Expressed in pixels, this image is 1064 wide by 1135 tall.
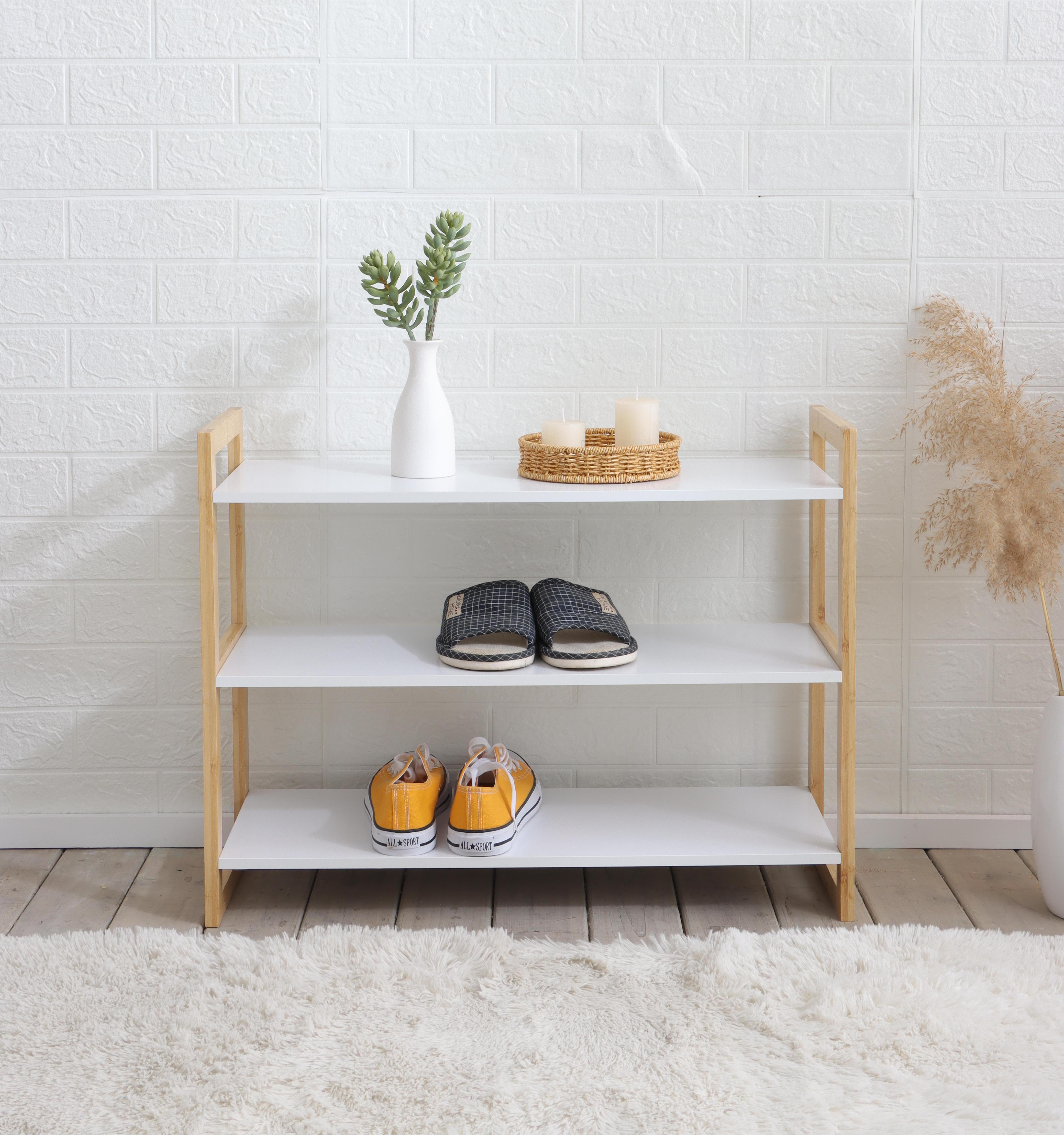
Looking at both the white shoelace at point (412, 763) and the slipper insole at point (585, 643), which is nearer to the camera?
the slipper insole at point (585, 643)

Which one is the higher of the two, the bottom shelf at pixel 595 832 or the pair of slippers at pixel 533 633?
the pair of slippers at pixel 533 633

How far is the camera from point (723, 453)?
2.11 metres

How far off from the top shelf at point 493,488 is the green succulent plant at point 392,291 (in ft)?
0.82

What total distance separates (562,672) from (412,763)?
1.10ft

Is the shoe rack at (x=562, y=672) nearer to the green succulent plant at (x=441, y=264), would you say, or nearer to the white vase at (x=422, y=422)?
the white vase at (x=422, y=422)

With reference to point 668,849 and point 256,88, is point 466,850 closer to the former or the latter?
point 668,849

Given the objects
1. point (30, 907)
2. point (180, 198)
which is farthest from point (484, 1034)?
point (180, 198)

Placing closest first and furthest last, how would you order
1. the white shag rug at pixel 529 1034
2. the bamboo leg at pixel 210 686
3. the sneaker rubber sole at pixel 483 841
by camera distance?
the white shag rug at pixel 529 1034 → the bamboo leg at pixel 210 686 → the sneaker rubber sole at pixel 483 841

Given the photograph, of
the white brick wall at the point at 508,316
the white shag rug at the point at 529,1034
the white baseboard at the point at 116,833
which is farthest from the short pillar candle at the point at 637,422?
the white baseboard at the point at 116,833

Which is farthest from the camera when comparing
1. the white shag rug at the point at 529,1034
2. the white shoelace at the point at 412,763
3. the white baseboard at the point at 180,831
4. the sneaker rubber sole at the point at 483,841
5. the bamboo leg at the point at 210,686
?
the white baseboard at the point at 180,831

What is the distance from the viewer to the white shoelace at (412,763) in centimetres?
196

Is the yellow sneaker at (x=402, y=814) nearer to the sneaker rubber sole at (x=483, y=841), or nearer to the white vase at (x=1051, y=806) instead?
the sneaker rubber sole at (x=483, y=841)

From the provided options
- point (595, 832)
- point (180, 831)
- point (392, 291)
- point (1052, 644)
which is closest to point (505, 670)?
point (595, 832)

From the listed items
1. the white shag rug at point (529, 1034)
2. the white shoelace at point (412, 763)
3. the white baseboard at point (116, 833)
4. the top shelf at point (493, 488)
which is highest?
the top shelf at point (493, 488)
